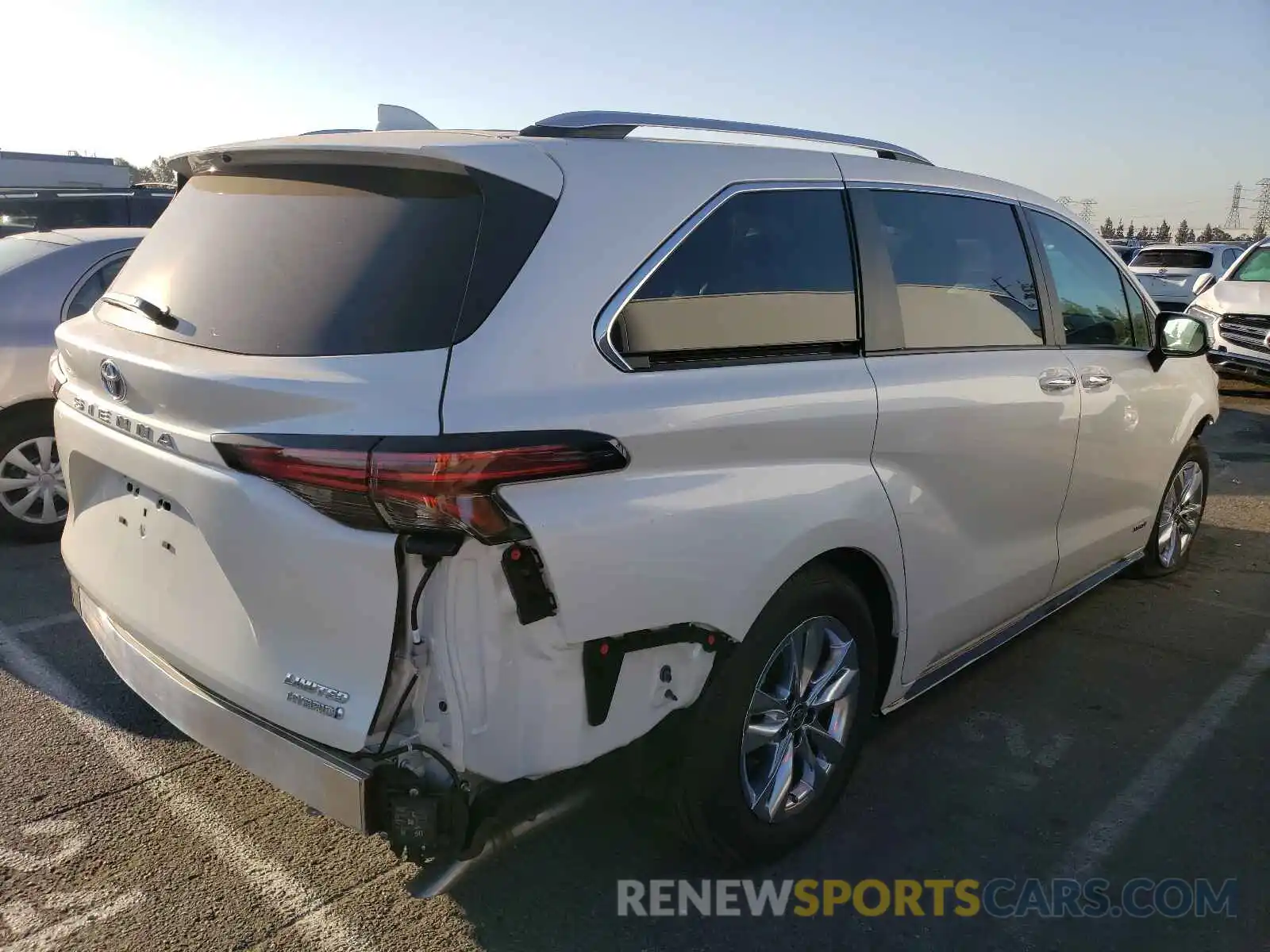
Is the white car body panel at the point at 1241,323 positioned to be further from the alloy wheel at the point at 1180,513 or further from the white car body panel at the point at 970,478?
the white car body panel at the point at 970,478

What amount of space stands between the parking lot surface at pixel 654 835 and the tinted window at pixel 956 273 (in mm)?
1459

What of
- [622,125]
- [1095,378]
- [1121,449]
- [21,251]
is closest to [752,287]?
[622,125]

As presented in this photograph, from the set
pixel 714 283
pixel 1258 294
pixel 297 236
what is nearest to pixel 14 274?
pixel 297 236

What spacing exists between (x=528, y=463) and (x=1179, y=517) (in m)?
4.61

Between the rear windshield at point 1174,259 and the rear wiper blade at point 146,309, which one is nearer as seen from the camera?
the rear wiper blade at point 146,309

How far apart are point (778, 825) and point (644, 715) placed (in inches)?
30.8

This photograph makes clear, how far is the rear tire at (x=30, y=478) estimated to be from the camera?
5.43 meters

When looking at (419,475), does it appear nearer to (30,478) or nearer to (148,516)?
(148,516)

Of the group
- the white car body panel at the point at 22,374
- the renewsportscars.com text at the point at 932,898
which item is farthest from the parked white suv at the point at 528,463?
the white car body panel at the point at 22,374

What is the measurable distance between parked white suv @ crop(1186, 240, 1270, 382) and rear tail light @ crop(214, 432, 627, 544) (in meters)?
11.3

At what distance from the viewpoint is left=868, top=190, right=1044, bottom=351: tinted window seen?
10.4 ft

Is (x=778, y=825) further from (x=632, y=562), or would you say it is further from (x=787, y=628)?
(x=632, y=562)

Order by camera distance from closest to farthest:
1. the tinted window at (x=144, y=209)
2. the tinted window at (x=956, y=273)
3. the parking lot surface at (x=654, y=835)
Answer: the parking lot surface at (x=654, y=835) < the tinted window at (x=956, y=273) < the tinted window at (x=144, y=209)

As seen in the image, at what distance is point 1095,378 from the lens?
404 centimetres
